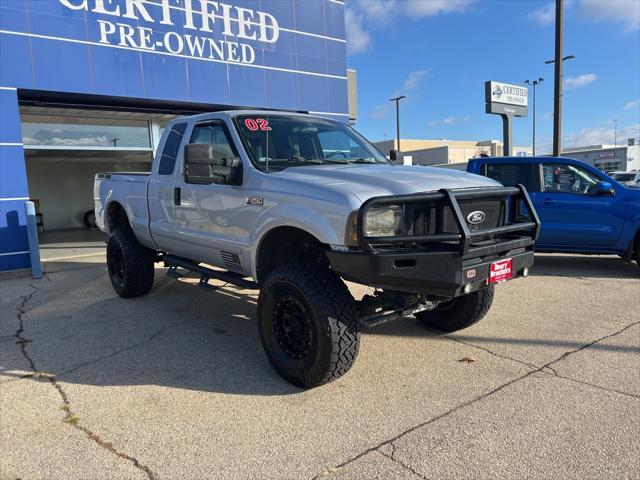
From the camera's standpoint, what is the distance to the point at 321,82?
1223 cm

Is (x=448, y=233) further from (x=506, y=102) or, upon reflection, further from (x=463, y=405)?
(x=506, y=102)

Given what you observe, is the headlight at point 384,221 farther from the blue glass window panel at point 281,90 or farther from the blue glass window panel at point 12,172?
the blue glass window panel at point 281,90

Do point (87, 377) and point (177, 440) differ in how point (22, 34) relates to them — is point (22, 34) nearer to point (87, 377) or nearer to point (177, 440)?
point (87, 377)

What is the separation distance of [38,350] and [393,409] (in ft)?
11.3

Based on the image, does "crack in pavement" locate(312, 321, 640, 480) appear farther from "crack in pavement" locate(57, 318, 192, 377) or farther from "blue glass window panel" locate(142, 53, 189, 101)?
"blue glass window panel" locate(142, 53, 189, 101)

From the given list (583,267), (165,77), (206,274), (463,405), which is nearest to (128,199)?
(206,274)

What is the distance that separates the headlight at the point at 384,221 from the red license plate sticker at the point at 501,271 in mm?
711

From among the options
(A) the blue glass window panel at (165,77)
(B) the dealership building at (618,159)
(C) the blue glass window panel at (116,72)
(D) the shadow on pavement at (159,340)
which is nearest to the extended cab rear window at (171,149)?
(D) the shadow on pavement at (159,340)

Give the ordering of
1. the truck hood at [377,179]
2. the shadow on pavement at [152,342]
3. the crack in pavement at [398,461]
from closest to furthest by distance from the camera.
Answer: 1. the crack in pavement at [398,461]
2. the truck hood at [377,179]
3. the shadow on pavement at [152,342]

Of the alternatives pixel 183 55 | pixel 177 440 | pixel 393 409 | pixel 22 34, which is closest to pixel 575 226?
pixel 393 409

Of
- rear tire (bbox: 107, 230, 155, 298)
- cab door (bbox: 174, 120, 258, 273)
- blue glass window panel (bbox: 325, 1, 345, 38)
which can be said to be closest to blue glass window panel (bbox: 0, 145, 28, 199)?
rear tire (bbox: 107, 230, 155, 298)

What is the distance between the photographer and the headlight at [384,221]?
10.2ft

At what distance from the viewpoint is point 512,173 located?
8.14 m

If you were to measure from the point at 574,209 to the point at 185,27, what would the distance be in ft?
26.8
